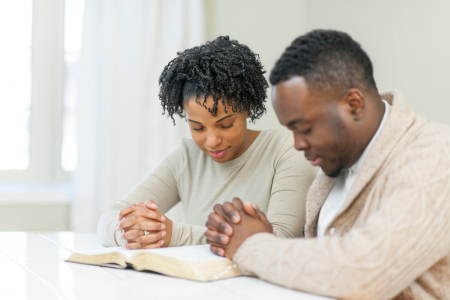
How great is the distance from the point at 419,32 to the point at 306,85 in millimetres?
1722

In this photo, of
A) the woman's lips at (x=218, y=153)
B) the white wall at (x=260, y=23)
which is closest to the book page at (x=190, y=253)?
the woman's lips at (x=218, y=153)

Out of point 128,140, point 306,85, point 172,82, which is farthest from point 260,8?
point 306,85

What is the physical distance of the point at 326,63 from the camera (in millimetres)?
822

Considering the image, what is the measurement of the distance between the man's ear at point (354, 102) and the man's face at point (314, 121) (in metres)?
0.02

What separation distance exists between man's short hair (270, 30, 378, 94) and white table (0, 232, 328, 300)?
367 mm

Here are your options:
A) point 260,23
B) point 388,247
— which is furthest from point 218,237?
point 260,23

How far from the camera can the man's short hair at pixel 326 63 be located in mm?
817

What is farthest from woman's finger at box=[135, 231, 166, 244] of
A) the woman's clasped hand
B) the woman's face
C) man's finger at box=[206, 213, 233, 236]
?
the woman's face

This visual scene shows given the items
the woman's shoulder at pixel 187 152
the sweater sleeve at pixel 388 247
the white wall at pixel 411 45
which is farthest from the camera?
the white wall at pixel 411 45

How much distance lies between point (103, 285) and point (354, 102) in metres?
0.56

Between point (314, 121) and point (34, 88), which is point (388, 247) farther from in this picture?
point (34, 88)

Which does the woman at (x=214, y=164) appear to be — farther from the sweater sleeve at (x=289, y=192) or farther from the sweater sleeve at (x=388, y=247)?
the sweater sleeve at (x=388, y=247)

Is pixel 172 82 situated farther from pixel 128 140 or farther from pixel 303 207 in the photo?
pixel 128 140

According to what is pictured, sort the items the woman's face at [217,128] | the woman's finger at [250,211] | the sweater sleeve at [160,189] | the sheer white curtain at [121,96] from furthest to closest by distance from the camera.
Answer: the sheer white curtain at [121,96] < the sweater sleeve at [160,189] < the woman's face at [217,128] < the woman's finger at [250,211]
